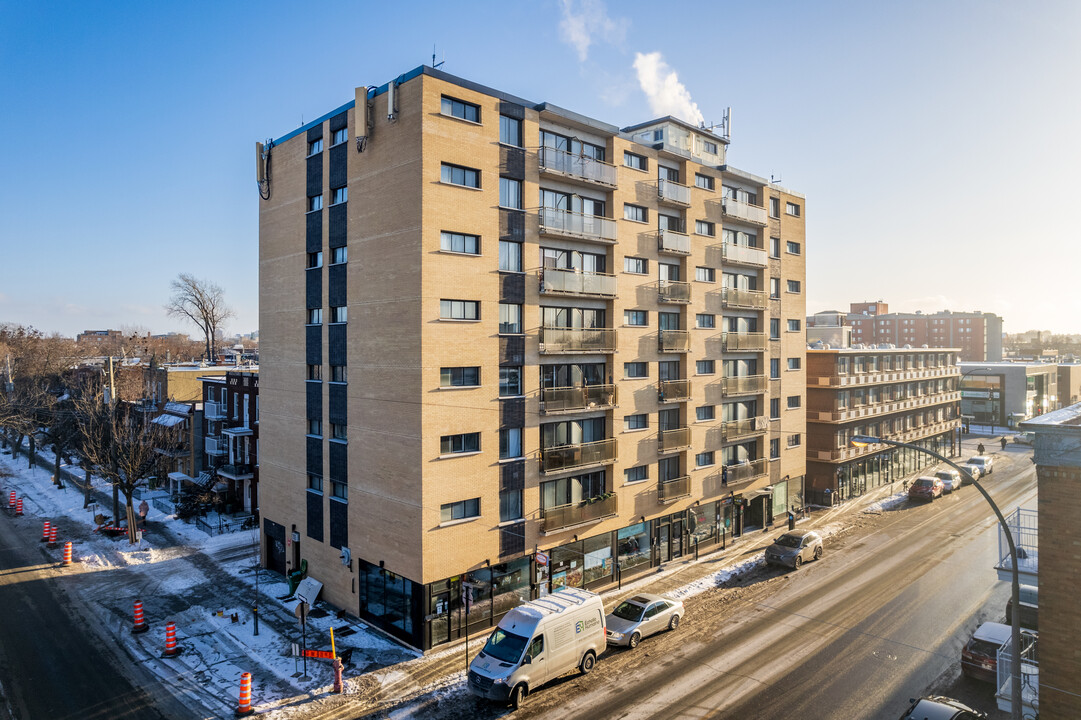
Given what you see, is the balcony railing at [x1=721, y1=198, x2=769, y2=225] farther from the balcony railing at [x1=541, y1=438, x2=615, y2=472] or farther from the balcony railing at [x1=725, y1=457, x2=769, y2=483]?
the balcony railing at [x1=541, y1=438, x2=615, y2=472]

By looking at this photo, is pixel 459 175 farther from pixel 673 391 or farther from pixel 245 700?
pixel 245 700

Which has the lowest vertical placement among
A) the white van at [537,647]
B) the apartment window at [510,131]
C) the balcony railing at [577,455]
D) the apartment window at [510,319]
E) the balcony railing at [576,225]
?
the white van at [537,647]

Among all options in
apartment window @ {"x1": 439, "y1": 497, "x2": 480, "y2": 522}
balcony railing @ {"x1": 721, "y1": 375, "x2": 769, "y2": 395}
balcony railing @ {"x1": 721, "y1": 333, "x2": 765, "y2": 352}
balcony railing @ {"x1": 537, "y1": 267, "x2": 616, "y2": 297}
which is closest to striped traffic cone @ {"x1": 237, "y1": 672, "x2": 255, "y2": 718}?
apartment window @ {"x1": 439, "y1": 497, "x2": 480, "y2": 522}

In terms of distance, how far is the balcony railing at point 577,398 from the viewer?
87.1 feet

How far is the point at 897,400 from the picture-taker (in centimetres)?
5259

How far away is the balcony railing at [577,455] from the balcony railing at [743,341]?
11.5m

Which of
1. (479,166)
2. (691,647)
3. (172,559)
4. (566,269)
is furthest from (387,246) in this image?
(172,559)

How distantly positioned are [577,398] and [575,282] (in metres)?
5.24

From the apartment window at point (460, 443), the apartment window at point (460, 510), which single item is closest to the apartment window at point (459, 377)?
the apartment window at point (460, 443)

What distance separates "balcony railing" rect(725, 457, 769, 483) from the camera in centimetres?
3595

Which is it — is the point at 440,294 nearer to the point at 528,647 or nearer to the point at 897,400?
the point at 528,647

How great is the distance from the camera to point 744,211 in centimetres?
3753

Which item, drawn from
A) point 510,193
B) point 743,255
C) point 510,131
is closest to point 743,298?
point 743,255

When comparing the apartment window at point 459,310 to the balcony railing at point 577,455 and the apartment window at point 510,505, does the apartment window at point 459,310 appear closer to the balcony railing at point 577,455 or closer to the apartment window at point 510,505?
the balcony railing at point 577,455
